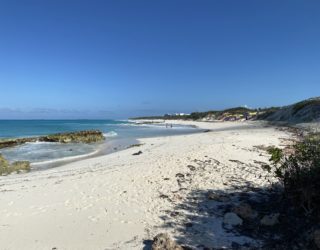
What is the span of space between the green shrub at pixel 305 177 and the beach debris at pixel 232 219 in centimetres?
134

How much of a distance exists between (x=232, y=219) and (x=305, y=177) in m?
1.79

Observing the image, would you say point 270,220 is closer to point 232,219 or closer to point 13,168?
point 232,219

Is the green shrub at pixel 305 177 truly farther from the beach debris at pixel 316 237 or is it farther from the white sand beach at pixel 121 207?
the white sand beach at pixel 121 207

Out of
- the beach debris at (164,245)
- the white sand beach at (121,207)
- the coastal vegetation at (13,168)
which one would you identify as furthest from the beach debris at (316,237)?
the coastal vegetation at (13,168)

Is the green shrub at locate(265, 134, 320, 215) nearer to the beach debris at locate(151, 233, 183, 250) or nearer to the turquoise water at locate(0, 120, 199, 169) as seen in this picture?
the beach debris at locate(151, 233, 183, 250)

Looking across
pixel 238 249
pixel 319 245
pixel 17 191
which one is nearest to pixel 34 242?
pixel 238 249

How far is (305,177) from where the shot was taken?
22.4 feet

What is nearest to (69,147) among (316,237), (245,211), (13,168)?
(13,168)

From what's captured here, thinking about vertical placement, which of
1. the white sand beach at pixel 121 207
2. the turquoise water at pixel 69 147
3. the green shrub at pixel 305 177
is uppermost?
the green shrub at pixel 305 177

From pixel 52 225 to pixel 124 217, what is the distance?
158 centimetres

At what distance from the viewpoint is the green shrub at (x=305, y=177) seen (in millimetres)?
6609

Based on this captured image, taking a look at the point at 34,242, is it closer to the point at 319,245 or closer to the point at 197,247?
the point at 197,247

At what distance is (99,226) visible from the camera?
6.93 metres

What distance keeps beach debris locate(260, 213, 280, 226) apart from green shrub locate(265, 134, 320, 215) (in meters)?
0.60
